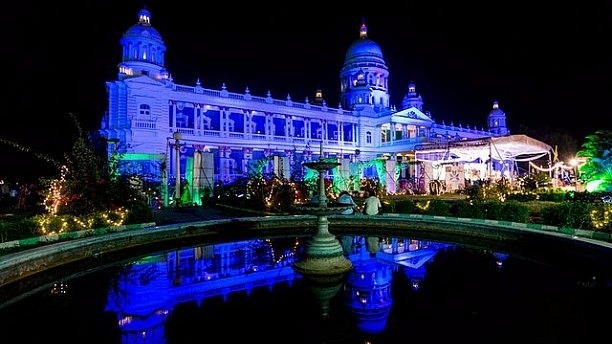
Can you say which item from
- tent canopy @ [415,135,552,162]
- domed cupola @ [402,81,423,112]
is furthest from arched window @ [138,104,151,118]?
domed cupola @ [402,81,423,112]

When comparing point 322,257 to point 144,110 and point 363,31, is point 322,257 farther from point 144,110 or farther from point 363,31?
point 363,31

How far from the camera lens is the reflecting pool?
15.1 ft

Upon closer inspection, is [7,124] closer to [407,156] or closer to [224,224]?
[224,224]

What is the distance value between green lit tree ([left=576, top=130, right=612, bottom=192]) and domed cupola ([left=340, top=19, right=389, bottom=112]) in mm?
39189

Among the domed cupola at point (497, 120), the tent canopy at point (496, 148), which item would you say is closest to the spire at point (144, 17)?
the tent canopy at point (496, 148)

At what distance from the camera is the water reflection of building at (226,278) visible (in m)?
5.18

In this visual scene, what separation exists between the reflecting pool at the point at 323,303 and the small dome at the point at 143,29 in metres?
36.4

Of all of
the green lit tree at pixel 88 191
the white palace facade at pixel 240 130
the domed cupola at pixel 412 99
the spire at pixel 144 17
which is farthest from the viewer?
the domed cupola at pixel 412 99

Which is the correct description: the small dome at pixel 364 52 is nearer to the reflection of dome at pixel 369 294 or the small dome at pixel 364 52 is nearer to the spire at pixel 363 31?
the spire at pixel 363 31

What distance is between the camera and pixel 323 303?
5652 millimetres

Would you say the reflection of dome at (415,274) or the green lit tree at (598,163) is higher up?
the green lit tree at (598,163)

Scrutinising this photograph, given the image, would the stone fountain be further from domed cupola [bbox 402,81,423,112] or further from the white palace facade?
domed cupola [bbox 402,81,423,112]

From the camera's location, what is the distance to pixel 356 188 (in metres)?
23.2

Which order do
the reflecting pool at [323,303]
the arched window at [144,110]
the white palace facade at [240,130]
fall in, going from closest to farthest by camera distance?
the reflecting pool at [323,303], the white palace facade at [240,130], the arched window at [144,110]
